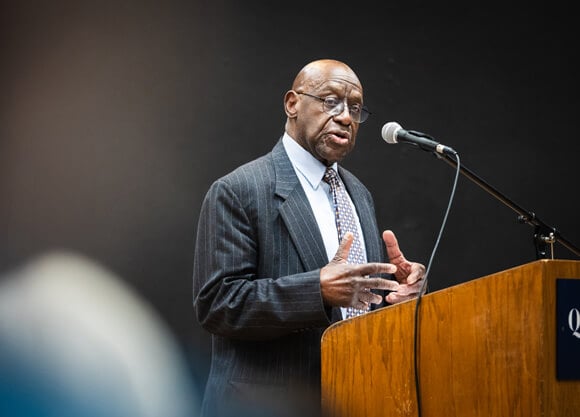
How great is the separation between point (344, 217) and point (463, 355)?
1018 millimetres

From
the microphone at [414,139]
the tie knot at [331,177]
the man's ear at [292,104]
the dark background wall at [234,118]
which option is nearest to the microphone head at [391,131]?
the microphone at [414,139]

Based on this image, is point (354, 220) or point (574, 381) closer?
point (574, 381)

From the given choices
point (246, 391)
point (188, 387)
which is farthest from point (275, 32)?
point (246, 391)

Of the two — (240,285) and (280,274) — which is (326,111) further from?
(240,285)

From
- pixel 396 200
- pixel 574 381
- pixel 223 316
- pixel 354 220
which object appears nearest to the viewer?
pixel 574 381

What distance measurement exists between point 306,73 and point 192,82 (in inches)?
40.7

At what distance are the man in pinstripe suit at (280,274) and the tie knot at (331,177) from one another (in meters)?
0.02

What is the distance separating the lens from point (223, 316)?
7.26 ft

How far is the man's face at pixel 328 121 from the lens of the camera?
2.59 meters

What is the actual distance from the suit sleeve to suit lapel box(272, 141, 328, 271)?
0.25 ft

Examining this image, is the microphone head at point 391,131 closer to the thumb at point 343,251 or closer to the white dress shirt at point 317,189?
the thumb at point 343,251

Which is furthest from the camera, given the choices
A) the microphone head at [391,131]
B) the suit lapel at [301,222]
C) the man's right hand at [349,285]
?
Result: the suit lapel at [301,222]

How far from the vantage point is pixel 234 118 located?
11.8 feet

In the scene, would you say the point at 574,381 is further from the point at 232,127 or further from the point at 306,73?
the point at 232,127
